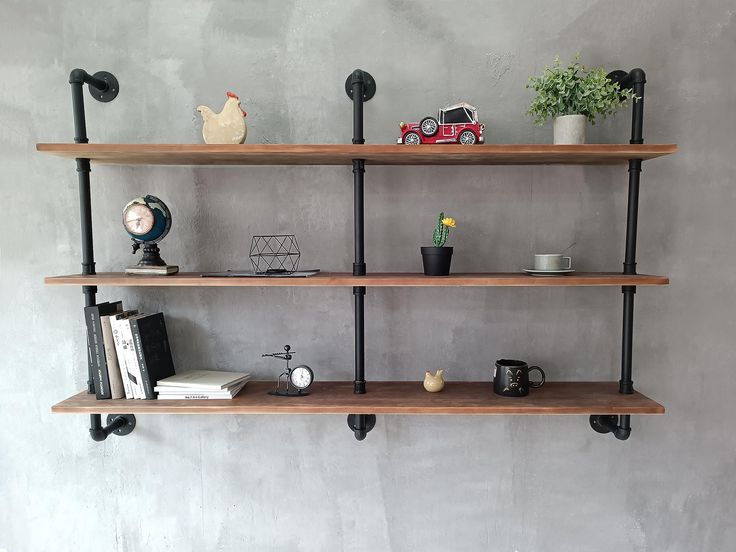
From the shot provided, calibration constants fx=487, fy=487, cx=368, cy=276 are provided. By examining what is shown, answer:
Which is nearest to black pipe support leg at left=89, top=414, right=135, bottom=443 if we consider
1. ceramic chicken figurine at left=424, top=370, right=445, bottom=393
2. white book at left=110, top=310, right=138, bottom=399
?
white book at left=110, top=310, right=138, bottom=399

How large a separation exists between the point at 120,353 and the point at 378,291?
2.71 feet

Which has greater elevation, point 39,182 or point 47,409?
point 39,182

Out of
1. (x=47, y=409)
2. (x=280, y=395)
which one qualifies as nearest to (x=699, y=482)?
(x=280, y=395)

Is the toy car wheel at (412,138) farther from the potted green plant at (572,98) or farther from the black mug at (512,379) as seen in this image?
the black mug at (512,379)

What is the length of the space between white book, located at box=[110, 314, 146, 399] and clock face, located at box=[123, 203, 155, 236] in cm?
27

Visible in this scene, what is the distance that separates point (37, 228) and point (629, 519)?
2264 mm

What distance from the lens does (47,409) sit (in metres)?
1.69

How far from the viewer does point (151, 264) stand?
151 cm

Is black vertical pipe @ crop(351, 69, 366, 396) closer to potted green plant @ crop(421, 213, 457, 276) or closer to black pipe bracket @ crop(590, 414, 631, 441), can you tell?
potted green plant @ crop(421, 213, 457, 276)

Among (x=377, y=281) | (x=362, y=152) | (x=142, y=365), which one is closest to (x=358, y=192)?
(x=362, y=152)

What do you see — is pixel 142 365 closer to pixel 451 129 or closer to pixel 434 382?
pixel 434 382

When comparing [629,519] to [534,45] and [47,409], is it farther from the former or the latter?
[47,409]

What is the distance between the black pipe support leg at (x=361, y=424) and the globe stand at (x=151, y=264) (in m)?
0.74

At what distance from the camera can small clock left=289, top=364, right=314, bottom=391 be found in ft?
4.96
